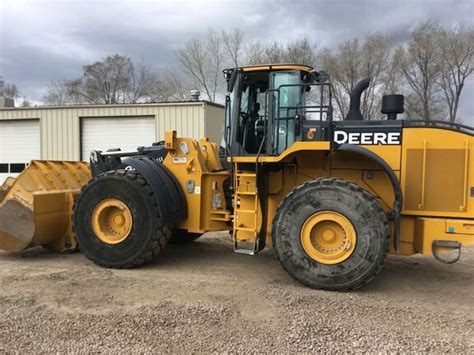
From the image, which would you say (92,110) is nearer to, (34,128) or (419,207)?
(34,128)

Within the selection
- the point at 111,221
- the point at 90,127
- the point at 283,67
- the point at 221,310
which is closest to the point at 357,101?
the point at 283,67

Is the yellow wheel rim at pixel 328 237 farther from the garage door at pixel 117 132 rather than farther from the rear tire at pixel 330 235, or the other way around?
the garage door at pixel 117 132

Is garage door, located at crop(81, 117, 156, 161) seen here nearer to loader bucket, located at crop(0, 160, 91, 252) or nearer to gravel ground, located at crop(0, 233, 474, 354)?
loader bucket, located at crop(0, 160, 91, 252)

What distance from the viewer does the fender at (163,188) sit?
6.07 meters

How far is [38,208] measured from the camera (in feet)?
21.3

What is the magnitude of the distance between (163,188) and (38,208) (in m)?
1.87

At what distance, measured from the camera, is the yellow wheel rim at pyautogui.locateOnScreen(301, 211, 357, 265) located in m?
5.12

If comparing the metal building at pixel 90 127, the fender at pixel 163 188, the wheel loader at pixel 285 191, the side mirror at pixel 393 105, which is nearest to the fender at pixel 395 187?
the wheel loader at pixel 285 191

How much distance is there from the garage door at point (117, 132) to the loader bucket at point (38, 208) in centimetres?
933

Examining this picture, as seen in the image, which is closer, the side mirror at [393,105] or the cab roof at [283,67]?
the side mirror at [393,105]

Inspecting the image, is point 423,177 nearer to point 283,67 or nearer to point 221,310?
point 283,67

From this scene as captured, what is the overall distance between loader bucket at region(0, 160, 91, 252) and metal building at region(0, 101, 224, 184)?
8957 millimetres

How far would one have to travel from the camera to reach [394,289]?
5.47m

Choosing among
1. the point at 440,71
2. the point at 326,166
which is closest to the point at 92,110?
the point at 326,166
